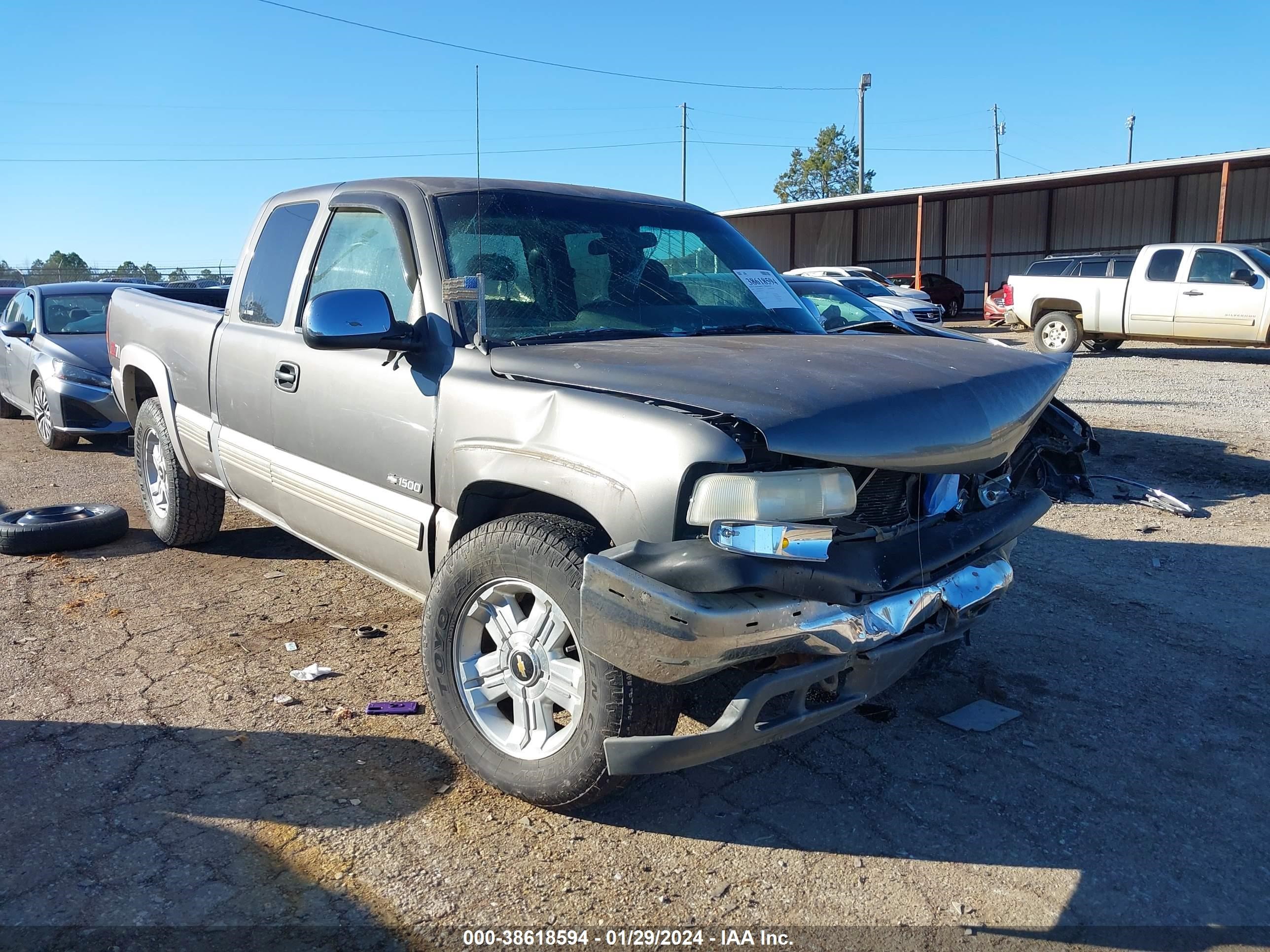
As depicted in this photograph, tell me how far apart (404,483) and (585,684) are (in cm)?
116

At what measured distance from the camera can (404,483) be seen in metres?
3.59

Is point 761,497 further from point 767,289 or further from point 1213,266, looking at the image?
point 1213,266

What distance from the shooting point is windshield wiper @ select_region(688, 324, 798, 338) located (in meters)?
3.82

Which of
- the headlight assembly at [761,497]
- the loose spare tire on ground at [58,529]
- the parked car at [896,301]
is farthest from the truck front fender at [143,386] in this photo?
the parked car at [896,301]

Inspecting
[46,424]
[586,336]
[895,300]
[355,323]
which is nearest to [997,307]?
[895,300]

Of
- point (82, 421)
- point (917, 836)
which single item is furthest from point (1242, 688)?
point (82, 421)

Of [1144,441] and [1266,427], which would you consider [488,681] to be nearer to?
[1144,441]

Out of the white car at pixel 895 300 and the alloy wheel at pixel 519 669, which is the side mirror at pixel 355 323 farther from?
the white car at pixel 895 300

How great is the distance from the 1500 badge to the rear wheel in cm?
715

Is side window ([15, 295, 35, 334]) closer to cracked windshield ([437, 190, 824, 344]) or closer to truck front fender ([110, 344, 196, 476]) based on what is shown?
truck front fender ([110, 344, 196, 476])

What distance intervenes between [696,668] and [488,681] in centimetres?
89

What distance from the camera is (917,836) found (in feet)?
10.0

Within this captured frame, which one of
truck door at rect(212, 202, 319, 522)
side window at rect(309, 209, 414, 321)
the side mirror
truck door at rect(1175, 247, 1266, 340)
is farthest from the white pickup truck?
the side mirror

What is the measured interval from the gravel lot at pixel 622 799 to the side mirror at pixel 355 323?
1404 mm
